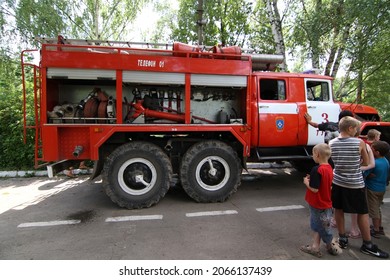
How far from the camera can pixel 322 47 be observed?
10008 millimetres

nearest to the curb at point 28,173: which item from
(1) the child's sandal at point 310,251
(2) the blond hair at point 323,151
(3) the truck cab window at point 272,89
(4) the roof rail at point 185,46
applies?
(4) the roof rail at point 185,46

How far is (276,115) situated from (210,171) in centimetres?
177

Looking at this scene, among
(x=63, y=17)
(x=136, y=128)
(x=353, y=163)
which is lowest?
(x=353, y=163)

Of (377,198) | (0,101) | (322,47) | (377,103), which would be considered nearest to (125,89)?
(377,198)

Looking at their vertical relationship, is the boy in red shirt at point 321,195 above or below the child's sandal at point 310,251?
above

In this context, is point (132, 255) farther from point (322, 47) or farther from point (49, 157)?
point (322, 47)

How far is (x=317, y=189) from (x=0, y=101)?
9.11 meters

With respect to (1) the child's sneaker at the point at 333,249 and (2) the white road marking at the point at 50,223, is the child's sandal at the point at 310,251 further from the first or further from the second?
(2) the white road marking at the point at 50,223

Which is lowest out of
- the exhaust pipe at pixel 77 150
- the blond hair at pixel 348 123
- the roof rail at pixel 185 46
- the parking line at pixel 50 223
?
the parking line at pixel 50 223

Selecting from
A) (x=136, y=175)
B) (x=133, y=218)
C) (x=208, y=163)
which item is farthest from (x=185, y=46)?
(x=133, y=218)

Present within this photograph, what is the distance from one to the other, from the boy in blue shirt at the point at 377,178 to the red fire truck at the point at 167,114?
1822 mm

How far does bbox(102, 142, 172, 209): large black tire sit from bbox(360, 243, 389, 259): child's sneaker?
9.91 ft

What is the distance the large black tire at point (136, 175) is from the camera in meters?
4.37

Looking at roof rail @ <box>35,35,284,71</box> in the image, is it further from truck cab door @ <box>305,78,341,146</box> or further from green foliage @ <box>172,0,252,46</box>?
green foliage @ <box>172,0,252,46</box>
